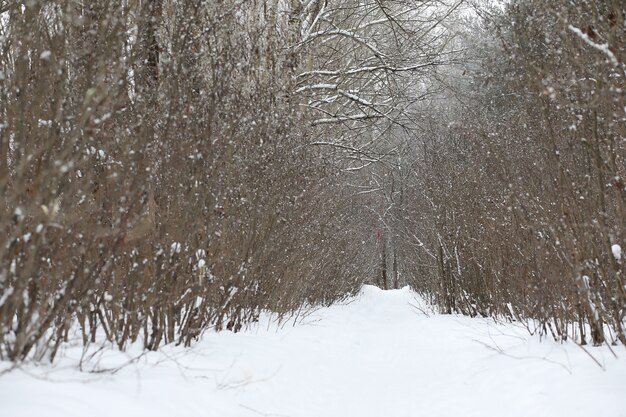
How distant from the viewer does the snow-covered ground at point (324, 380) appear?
236cm

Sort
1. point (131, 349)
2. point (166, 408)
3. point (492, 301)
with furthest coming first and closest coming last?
point (492, 301) < point (131, 349) < point (166, 408)

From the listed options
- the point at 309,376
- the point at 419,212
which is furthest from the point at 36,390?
the point at 419,212

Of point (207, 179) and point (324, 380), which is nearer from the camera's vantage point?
point (207, 179)

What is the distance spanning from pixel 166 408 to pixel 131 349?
1242mm

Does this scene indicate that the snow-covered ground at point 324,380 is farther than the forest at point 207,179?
No

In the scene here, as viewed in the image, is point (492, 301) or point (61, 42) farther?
point (492, 301)

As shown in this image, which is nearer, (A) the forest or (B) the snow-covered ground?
(B) the snow-covered ground

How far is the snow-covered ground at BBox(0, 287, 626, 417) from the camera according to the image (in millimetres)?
2357

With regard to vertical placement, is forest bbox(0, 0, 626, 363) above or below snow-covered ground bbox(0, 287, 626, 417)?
above

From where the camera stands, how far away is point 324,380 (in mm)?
4785

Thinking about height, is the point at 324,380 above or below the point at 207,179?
below

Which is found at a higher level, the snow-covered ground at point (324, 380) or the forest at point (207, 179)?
the forest at point (207, 179)

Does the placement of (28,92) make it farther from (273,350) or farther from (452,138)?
(452,138)

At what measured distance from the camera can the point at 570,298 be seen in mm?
4457
